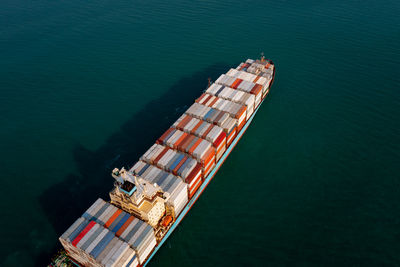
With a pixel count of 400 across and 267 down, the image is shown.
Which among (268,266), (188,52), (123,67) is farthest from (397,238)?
(123,67)

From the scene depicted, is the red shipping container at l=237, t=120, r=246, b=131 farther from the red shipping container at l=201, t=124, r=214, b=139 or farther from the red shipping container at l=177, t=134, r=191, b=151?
the red shipping container at l=177, t=134, r=191, b=151

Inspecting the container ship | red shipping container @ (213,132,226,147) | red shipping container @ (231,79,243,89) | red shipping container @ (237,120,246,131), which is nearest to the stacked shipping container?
the container ship

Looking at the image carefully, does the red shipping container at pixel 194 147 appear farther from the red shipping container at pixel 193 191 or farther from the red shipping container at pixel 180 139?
the red shipping container at pixel 193 191

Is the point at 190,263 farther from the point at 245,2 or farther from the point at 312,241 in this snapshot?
the point at 245,2

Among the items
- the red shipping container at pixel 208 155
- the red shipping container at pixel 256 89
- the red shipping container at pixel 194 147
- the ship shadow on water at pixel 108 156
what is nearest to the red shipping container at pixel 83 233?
the ship shadow on water at pixel 108 156

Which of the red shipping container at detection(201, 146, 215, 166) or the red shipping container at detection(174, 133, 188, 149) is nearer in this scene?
the red shipping container at detection(201, 146, 215, 166)
